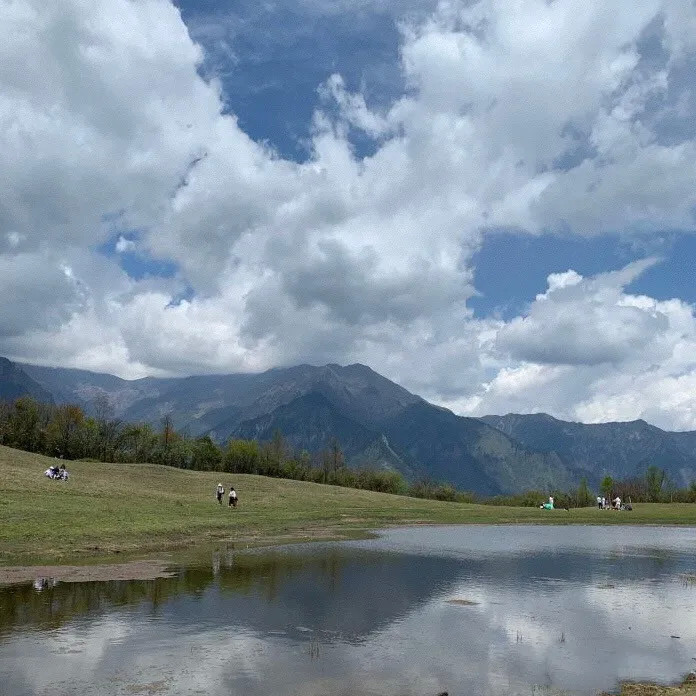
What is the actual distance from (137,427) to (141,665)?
160378mm

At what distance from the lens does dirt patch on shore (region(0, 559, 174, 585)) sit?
91.1 ft

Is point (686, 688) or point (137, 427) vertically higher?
point (137, 427)

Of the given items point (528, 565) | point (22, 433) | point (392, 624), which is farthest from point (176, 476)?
point (392, 624)

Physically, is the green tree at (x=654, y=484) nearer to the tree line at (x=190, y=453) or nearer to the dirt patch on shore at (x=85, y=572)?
the tree line at (x=190, y=453)

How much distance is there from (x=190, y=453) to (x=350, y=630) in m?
157

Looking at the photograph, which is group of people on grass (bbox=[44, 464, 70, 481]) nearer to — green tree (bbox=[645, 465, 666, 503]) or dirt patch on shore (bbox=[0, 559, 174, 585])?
dirt patch on shore (bbox=[0, 559, 174, 585])

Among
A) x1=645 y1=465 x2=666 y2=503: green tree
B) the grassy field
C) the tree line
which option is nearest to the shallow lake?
the grassy field

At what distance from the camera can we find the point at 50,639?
61.8ft

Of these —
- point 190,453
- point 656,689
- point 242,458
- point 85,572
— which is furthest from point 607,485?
point 656,689

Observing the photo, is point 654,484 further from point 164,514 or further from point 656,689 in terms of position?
point 656,689

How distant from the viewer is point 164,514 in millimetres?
55750

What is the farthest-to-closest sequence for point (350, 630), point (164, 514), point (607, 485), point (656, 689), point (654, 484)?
point (654, 484) < point (607, 485) < point (164, 514) < point (350, 630) < point (656, 689)

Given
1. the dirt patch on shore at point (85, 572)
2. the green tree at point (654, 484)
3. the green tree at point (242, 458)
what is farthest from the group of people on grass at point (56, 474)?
the green tree at point (654, 484)

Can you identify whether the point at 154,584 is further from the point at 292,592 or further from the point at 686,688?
the point at 686,688
